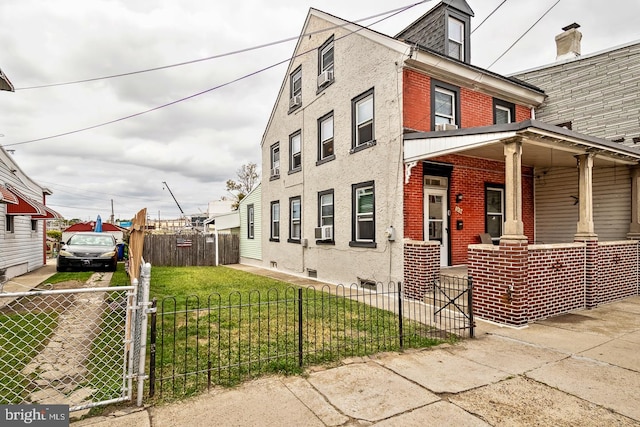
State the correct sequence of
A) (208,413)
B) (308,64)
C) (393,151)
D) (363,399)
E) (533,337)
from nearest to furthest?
(208,413) → (363,399) → (533,337) → (393,151) → (308,64)

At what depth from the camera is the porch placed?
6516 millimetres

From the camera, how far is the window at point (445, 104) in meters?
9.62

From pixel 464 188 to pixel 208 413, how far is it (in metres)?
9.03

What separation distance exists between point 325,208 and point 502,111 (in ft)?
21.9

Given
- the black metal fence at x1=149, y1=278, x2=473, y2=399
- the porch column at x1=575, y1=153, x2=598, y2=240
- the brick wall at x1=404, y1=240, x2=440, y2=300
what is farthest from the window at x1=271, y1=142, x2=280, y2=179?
the porch column at x1=575, y1=153, x2=598, y2=240

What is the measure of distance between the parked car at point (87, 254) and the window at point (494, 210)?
14331 millimetres

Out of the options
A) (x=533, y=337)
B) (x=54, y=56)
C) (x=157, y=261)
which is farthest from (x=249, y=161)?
(x=533, y=337)

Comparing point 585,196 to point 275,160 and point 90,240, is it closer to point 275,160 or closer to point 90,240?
point 275,160

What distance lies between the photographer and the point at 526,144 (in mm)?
7379

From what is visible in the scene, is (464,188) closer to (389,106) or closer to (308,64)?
(389,106)

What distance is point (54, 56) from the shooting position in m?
10.2

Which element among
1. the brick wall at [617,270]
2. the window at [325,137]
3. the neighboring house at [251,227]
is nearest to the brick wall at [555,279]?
the brick wall at [617,270]

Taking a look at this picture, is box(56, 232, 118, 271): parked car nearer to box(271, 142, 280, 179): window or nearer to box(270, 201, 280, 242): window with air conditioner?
box(270, 201, 280, 242): window with air conditioner

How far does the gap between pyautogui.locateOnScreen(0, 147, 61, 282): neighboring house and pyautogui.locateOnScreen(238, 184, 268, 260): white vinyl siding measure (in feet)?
28.6
